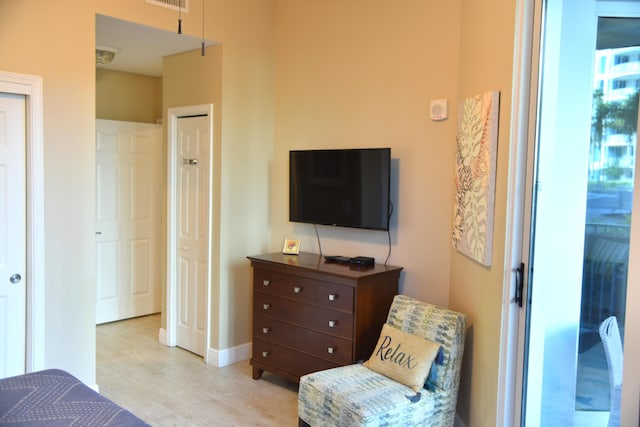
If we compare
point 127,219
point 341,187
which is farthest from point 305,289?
point 127,219

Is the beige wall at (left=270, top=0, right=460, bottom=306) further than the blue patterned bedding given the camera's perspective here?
Yes

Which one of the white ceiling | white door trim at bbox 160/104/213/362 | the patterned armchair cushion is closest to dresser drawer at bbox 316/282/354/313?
the patterned armchair cushion

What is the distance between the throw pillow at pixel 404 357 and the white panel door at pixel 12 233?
2128 mm

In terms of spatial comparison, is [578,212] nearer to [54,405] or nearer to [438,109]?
[438,109]

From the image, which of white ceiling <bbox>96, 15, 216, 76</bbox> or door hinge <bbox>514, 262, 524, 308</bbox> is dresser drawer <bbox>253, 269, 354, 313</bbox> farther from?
white ceiling <bbox>96, 15, 216, 76</bbox>

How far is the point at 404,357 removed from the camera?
2969 mm

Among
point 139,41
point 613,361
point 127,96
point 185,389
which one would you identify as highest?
point 139,41

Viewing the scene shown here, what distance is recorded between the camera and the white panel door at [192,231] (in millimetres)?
4473

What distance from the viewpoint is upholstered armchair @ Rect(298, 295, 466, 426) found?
106 inches

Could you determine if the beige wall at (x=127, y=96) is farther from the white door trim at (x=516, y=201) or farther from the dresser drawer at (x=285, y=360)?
the white door trim at (x=516, y=201)

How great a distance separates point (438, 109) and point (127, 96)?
3738mm

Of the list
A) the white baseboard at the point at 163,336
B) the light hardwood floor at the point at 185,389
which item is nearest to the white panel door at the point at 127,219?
the light hardwood floor at the point at 185,389

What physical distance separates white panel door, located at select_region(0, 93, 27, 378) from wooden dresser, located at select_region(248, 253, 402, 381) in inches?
61.2

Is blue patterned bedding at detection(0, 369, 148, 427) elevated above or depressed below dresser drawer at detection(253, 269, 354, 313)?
below
